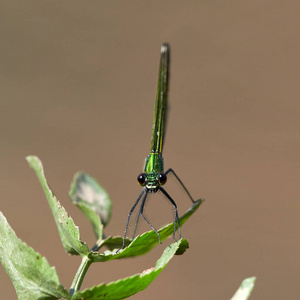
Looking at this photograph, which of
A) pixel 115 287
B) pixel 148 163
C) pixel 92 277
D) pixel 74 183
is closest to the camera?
pixel 115 287

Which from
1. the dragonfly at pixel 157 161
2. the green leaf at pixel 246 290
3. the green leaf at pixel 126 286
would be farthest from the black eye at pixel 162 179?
the green leaf at pixel 246 290

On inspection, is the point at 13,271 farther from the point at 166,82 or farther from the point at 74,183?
the point at 166,82

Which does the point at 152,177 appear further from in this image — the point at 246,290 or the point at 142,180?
the point at 246,290

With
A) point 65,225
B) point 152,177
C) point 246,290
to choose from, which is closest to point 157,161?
point 152,177

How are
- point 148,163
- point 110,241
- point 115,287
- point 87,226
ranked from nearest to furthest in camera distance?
1. point 115,287
2. point 110,241
3. point 148,163
4. point 87,226

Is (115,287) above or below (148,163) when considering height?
below

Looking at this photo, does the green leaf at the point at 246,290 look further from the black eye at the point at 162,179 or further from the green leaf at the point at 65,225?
the black eye at the point at 162,179

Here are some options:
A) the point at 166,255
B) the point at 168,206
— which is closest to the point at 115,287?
the point at 166,255
